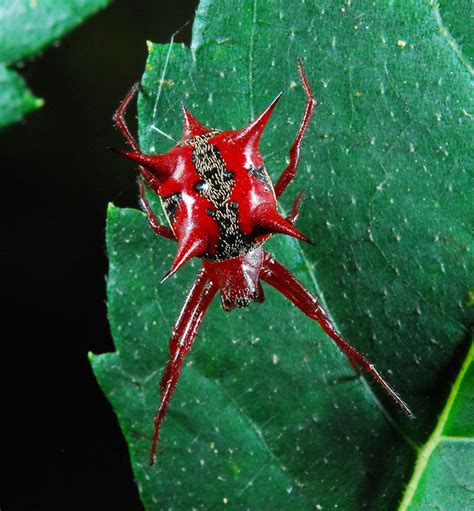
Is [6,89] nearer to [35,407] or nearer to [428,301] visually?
[428,301]

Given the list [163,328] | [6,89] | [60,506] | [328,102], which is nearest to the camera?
[6,89]

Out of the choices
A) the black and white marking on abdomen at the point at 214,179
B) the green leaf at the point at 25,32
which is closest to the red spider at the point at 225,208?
the black and white marking on abdomen at the point at 214,179

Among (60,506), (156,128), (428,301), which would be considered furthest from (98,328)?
(428,301)

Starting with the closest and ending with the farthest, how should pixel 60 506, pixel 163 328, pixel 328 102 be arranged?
pixel 328 102 → pixel 163 328 → pixel 60 506

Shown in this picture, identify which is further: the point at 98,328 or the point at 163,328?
the point at 98,328

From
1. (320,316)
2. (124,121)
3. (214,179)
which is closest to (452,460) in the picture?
(320,316)

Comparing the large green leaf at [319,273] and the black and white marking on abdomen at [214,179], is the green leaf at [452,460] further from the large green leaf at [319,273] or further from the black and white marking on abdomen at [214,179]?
the black and white marking on abdomen at [214,179]

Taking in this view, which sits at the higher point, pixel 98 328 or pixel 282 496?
pixel 98 328

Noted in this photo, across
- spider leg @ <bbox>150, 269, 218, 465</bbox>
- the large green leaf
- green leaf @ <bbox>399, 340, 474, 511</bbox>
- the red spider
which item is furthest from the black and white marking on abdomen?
green leaf @ <bbox>399, 340, 474, 511</bbox>
